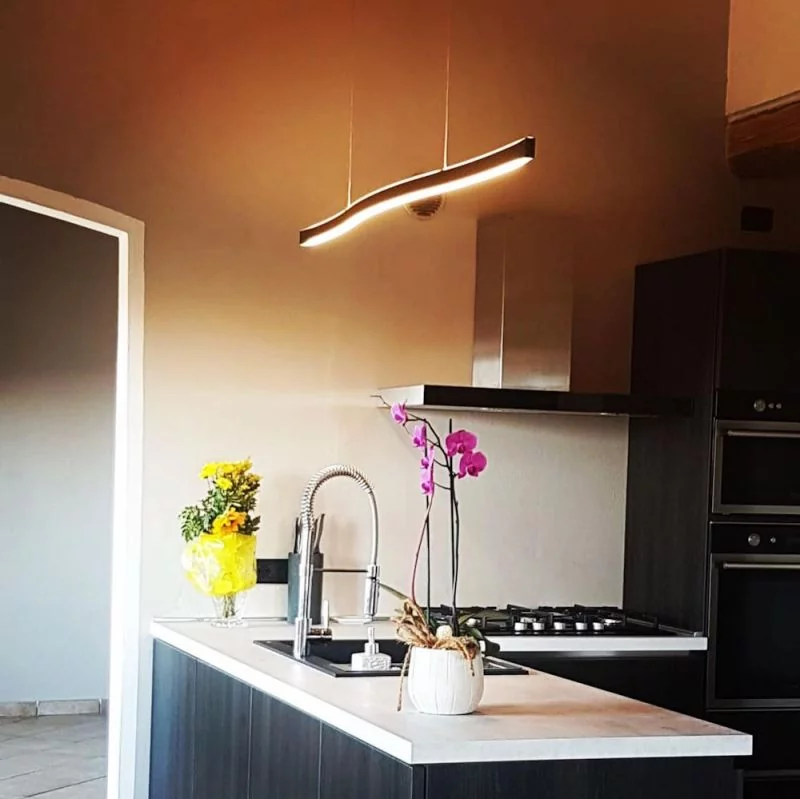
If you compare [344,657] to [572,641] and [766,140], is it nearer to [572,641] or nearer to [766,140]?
[572,641]

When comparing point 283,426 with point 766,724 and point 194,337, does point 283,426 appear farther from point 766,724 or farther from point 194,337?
point 766,724

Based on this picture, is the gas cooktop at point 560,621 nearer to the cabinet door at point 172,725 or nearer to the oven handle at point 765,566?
the oven handle at point 765,566

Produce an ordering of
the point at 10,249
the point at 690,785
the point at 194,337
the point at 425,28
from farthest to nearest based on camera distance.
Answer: the point at 10,249
the point at 425,28
the point at 194,337
the point at 690,785

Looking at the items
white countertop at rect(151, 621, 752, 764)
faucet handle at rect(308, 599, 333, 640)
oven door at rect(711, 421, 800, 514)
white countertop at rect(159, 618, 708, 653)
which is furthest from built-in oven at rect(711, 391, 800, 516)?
white countertop at rect(151, 621, 752, 764)

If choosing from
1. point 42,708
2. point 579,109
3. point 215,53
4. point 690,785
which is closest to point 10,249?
point 42,708

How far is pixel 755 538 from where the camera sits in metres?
4.70

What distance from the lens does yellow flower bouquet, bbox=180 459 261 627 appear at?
431 cm

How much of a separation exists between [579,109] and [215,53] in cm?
139

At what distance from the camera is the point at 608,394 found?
189 inches

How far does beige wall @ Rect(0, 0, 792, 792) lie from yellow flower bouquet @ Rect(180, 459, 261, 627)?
194mm

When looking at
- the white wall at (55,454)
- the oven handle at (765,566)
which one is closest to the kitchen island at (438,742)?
the oven handle at (765,566)

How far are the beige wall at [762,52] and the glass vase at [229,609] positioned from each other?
8.69 ft

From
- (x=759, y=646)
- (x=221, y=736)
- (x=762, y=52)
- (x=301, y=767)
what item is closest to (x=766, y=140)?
(x=762, y=52)

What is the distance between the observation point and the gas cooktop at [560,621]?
4.53 m
